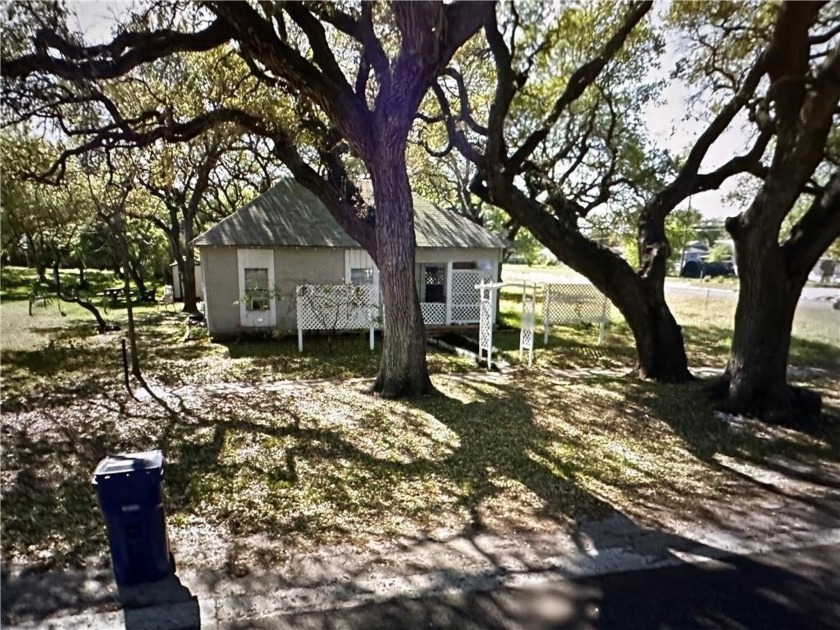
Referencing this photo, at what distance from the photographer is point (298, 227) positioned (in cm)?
1223

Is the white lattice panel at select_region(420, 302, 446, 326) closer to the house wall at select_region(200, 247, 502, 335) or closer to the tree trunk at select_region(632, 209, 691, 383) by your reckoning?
the house wall at select_region(200, 247, 502, 335)

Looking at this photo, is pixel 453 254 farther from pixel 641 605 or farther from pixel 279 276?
pixel 641 605

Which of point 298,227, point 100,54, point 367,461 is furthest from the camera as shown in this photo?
point 298,227

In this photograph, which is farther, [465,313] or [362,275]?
[465,313]

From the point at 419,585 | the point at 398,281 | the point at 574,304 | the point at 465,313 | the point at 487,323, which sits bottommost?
the point at 419,585

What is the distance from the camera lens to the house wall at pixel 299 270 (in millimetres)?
11969

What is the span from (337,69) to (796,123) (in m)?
5.92

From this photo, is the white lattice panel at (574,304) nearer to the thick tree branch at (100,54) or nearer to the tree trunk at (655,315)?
the tree trunk at (655,315)

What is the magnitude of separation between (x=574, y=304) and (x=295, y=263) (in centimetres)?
781

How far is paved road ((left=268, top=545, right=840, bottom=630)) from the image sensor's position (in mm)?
2533

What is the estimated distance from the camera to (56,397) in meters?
7.13

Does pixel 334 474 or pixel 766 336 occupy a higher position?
pixel 766 336

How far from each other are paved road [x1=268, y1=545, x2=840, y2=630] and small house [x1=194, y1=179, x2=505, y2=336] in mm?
9509

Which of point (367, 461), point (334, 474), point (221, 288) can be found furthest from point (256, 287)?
point (334, 474)
